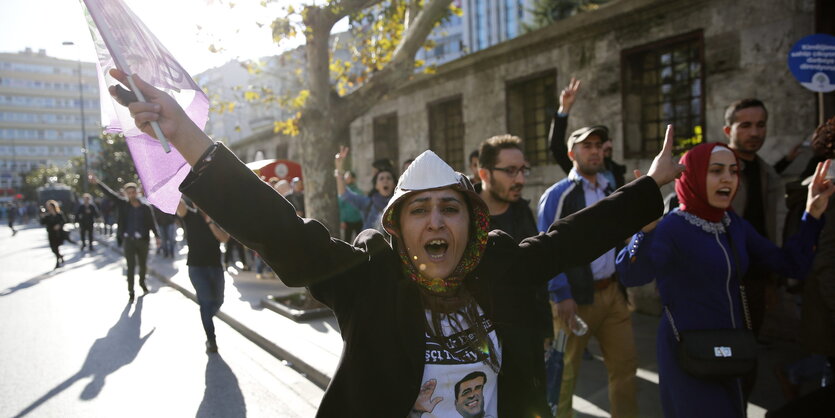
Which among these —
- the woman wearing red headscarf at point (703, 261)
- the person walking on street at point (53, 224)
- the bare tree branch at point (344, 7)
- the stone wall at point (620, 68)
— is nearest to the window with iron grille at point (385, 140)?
the stone wall at point (620, 68)

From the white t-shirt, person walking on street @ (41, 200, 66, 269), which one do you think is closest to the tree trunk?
the white t-shirt

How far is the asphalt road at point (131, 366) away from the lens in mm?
4859

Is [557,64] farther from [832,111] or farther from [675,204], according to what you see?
[675,204]

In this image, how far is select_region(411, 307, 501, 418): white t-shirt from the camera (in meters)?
1.78

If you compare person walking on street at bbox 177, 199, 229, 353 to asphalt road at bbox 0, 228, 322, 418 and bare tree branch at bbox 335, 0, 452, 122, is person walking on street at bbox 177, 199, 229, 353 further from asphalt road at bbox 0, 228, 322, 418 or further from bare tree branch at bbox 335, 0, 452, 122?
bare tree branch at bbox 335, 0, 452, 122

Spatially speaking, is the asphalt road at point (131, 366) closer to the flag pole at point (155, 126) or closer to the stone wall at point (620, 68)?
the flag pole at point (155, 126)

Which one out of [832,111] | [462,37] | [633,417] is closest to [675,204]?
[633,417]

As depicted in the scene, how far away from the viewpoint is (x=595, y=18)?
837 centimetres

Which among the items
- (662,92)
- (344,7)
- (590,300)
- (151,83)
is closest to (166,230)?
(344,7)

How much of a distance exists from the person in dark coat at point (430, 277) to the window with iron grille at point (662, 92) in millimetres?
6174

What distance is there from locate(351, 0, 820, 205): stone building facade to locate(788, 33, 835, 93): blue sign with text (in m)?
1.40

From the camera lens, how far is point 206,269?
21.7 ft

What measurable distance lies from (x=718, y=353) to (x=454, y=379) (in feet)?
5.27

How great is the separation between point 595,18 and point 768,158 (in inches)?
131
